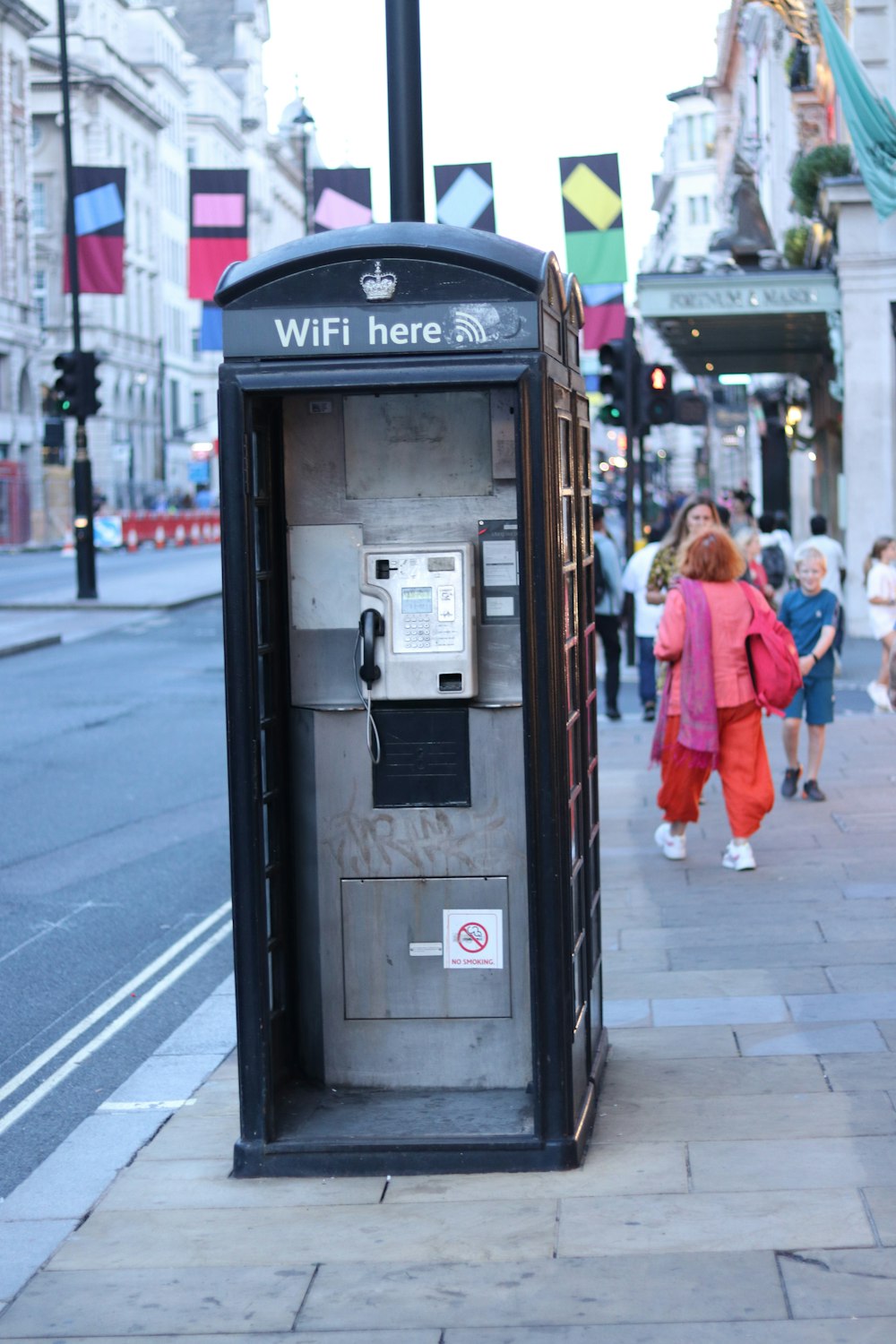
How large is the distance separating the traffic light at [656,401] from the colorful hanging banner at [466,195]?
2.30 metres

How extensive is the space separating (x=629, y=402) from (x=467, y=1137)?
48.3ft

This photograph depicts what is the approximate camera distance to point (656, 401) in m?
19.1

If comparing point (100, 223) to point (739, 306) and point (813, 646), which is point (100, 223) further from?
point (813, 646)

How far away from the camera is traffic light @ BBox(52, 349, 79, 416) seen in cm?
2909

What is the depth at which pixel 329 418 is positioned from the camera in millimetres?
5180

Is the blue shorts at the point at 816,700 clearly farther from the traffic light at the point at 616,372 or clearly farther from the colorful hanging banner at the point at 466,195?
the traffic light at the point at 616,372

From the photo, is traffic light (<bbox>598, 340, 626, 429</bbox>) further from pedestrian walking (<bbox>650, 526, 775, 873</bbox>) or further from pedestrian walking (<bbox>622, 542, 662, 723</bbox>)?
pedestrian walking (<bbox>650, 526, 775, 873</bbox>)

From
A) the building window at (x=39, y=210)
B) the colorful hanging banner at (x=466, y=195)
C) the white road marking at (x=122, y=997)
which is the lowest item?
the white road marking at (x=122, y=997)

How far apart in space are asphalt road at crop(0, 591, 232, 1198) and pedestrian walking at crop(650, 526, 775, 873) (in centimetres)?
233

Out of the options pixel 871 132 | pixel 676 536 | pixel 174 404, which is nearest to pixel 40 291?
pixel 174 404

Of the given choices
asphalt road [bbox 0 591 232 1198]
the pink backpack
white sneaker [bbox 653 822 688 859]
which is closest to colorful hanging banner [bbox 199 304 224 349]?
asphalt road [bbox 0 591 232 1198]

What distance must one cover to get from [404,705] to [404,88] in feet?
6.74

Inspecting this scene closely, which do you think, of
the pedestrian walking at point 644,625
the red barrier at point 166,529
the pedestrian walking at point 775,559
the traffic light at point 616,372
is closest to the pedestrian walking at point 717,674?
the pedestrian walking at point 644,625

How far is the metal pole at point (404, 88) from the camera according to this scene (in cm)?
593
